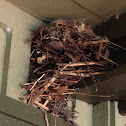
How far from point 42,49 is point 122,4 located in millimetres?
618

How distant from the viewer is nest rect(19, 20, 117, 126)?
8.98 ft

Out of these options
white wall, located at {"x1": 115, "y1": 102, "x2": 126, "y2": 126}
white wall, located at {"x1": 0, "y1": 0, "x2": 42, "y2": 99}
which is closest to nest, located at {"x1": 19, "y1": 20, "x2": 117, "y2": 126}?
white wall, located at {"x1": 0, "y1": 0, "x2": 42, "y2": 99}

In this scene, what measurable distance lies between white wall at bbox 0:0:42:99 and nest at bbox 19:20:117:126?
54 millimetres

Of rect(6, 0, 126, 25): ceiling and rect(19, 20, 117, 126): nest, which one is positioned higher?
rect(6, 0, 126, 25): ceiling

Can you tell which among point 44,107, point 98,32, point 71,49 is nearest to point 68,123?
point 44,107

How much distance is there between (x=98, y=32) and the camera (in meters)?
3.12

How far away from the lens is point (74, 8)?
2.95 metres

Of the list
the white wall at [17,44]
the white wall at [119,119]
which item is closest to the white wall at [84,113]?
the white wall at [119,119]

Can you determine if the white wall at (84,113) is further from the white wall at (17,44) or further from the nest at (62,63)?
the white wall at (17,44)

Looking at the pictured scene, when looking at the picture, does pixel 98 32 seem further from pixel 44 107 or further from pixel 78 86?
pixel 44 107

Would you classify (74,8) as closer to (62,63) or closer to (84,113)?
(62,63)

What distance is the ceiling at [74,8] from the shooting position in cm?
288

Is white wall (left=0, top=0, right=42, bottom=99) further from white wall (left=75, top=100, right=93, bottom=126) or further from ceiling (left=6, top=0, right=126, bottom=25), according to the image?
white wall (left=75, top=100, right=93, bottom=126)

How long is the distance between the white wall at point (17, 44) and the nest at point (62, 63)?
0.18 ft
